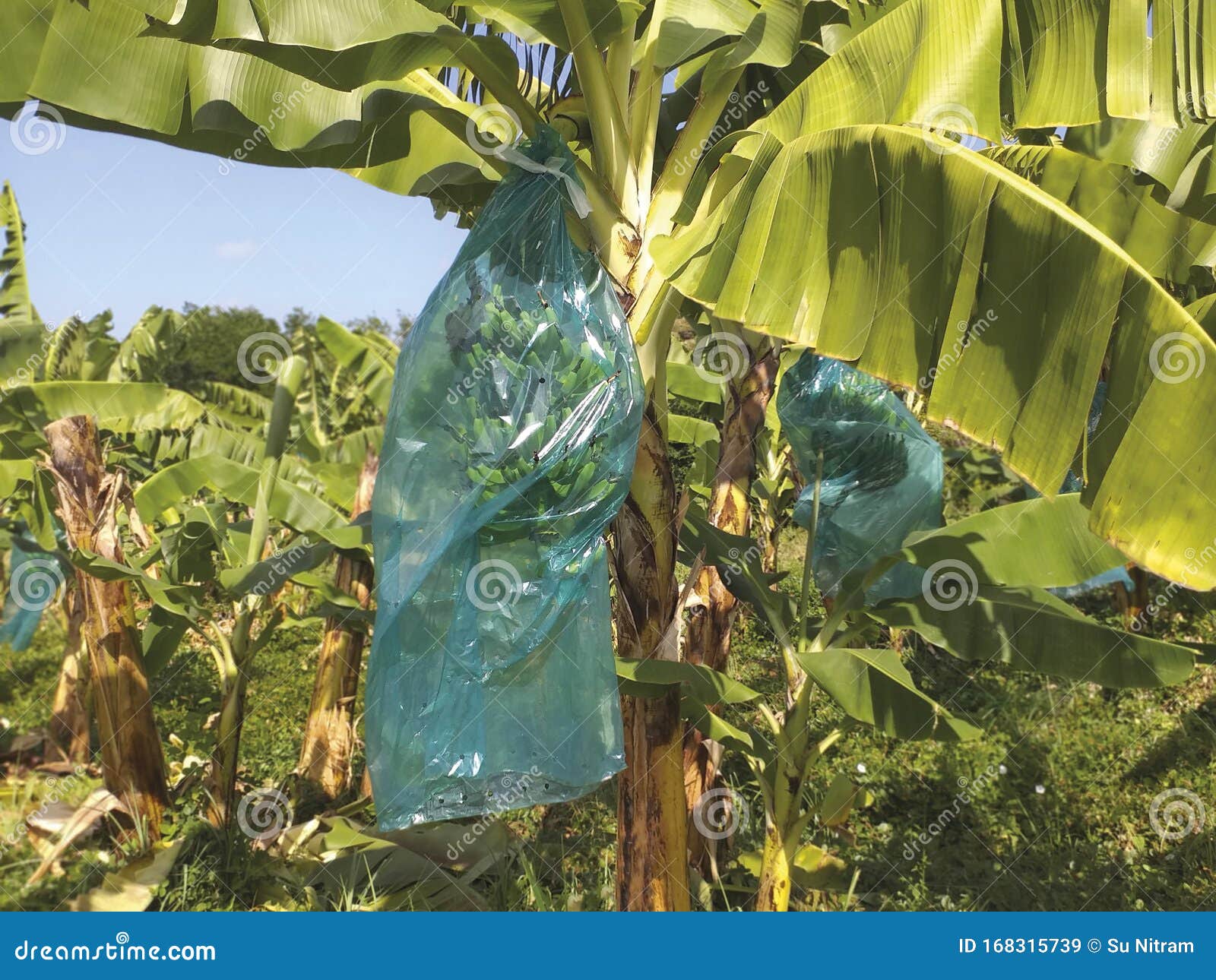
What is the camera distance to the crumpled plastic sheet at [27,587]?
5.22 m

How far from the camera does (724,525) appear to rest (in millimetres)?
3863

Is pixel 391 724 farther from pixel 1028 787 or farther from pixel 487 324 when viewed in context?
pixel 1028 787

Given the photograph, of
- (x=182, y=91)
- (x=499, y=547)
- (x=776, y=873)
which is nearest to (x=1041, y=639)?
(x=776, y=873)

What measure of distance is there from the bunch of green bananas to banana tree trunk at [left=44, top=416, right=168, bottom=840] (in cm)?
258

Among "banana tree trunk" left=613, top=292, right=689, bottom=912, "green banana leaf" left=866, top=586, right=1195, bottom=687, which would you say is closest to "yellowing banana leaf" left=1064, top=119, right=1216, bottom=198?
"green banana leaf" left=866, top=586, right=1195, bottom=687

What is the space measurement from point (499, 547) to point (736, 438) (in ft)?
7.09

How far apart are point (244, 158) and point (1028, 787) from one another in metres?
5.05

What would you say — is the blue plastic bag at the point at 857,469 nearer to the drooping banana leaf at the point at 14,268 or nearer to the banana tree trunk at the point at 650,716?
the banana tree trunk at the point at 650,716

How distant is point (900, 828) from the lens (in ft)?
15.7

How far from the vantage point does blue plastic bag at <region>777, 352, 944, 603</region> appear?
3291 millimetres

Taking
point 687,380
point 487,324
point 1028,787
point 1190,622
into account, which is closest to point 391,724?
point 487,324

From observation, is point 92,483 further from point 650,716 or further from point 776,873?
point 776,873

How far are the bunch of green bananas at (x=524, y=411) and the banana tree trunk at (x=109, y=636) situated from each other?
2.58 m

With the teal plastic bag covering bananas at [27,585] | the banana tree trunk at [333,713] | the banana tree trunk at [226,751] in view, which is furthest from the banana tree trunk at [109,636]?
the banana tree trunk at [333,713]
